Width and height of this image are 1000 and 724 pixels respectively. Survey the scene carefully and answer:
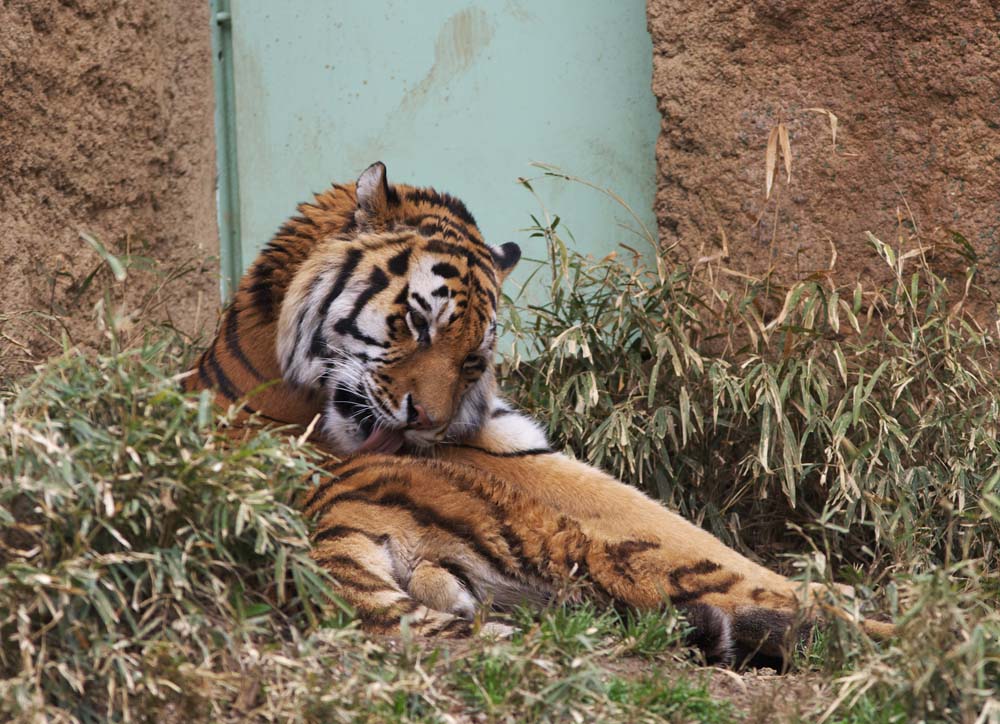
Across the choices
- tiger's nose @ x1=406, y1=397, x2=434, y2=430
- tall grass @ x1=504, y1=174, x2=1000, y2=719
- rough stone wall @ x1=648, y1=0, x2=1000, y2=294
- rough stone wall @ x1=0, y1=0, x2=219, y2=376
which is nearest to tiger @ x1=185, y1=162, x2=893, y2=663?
tiger's nose @ x1=406, y1=397, x2=434, y2=430

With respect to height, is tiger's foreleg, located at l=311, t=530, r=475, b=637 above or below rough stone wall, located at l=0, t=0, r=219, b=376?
below

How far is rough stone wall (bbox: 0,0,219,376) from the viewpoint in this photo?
3.63 metres

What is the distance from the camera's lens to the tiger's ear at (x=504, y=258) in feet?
11.1

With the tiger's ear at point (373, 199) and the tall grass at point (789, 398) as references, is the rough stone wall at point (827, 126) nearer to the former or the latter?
the tall grass at point (789, 398)

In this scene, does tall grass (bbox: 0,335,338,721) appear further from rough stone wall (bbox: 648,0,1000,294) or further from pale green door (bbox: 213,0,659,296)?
pale green door (bbox: 213,0,659,296)

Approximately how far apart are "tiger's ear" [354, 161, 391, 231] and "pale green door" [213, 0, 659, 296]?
153 centimetres

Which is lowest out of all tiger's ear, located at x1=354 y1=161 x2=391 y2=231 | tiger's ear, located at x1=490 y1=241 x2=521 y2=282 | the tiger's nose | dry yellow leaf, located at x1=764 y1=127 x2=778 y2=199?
the tiger's nose

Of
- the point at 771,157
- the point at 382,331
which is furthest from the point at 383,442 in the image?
the point at 771,157

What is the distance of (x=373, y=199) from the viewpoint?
3123mm

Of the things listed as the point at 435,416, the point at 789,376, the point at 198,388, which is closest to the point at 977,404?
the point at 789,376

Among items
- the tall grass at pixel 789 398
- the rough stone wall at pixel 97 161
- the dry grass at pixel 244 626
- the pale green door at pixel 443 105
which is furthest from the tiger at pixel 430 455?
the pale green door at pixel 443 105

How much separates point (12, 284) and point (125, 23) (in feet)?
3.24

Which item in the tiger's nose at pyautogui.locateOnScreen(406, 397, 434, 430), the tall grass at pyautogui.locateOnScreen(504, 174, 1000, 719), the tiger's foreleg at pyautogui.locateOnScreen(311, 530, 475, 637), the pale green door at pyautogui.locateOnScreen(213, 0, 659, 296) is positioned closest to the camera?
the tiger's foreleg at pyautogui.locateOnScreen(311, 530, 475, 637)

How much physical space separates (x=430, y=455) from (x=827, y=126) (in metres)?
1.82
